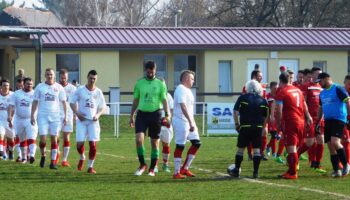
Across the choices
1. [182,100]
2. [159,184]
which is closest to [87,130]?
[182,100]

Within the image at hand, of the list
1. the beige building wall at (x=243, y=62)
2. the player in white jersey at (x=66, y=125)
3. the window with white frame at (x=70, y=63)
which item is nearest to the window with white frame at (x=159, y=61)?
the beige building wall at (x=243, y=62)

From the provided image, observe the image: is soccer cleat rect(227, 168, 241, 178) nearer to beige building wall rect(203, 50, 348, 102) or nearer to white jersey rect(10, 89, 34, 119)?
white jersey rect(10, 89, 34, 119)

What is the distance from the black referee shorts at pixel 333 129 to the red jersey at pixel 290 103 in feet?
1.74

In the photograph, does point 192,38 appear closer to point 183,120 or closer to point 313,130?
point 313,130

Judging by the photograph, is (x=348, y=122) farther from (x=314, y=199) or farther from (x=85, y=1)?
(x=85, y=1)

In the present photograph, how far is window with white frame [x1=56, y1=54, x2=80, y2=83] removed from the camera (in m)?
44.5

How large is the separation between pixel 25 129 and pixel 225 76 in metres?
26.1

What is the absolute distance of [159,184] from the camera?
53.3 feet

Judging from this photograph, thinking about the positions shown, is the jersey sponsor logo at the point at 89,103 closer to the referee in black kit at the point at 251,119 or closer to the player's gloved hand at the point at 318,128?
the referee in black kit at the point at 251,119

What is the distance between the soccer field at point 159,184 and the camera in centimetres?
1458

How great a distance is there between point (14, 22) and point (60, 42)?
2944 centimetres

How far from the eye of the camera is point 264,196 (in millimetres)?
14406

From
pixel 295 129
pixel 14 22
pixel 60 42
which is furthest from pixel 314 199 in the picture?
pixel 14 22

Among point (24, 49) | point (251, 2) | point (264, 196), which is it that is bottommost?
point (264, 196)
